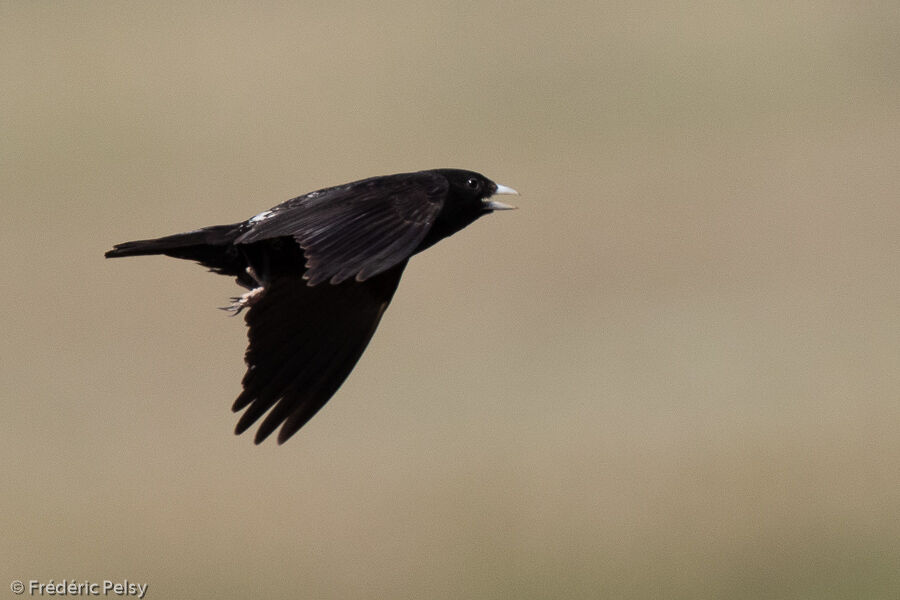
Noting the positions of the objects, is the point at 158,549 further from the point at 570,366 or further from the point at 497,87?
the point at 497,87

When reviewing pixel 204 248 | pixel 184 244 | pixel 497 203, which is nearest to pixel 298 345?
pixel 204 248

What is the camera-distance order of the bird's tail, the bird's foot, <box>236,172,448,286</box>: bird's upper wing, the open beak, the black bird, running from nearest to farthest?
1. <box>236,172,448,286</box>: bird's upper wing
2. the black bird
3. the bird's tail
4. the bird's foot
5. the open beak

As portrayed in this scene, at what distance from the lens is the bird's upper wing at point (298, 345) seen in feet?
26.1

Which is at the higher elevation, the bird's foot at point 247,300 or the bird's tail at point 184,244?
the bird's tail at point 184,244

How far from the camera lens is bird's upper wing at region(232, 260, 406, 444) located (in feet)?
26.1

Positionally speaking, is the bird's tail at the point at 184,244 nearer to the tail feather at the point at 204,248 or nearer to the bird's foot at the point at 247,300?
the tail feather at the point at 204,248

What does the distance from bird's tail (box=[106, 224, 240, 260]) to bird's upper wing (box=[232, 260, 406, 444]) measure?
0.38 m

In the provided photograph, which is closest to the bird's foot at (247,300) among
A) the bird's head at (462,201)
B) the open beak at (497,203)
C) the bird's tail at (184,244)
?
the bird's tail at (184,244)

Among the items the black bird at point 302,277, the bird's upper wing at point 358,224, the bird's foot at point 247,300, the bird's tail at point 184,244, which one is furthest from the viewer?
the bird's foot at point 247,300

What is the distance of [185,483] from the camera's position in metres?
16.5

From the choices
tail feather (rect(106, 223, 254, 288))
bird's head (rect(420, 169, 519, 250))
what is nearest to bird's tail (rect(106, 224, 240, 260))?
tail feather (rect(106, 223, 254, 288))

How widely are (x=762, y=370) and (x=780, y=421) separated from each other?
2066mm

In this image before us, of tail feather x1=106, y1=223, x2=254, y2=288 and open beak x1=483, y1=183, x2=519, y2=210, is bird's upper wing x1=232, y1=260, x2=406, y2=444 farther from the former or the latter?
open beak x1=483, y1=183, x2=519, y2=210

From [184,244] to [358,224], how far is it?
38.1 inches
